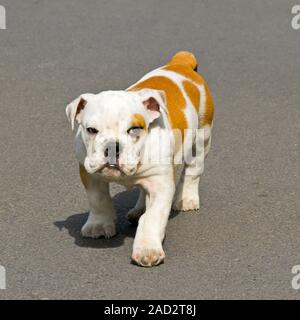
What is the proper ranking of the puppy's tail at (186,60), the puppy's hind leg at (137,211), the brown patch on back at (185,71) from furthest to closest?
the puppy's tail at (186,60), the brown patch on back at (185,71), the puppy's hind leg at (137,211)

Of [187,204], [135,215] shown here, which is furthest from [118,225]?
[187,204]

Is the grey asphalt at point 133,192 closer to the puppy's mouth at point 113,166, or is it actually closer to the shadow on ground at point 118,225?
the shadow on ground at point 118,225

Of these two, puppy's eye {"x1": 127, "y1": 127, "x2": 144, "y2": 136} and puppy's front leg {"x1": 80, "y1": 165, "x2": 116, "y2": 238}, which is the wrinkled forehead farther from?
puppy's front leg {"x1": 80, "y1": 165, "x2": 116, "y2": 238}

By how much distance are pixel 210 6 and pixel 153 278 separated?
25.2ft

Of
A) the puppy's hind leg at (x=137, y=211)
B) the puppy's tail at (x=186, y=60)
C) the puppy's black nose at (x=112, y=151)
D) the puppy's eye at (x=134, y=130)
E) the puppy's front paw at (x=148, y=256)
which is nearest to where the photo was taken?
the puppy's black nose at (x=112, y=151)

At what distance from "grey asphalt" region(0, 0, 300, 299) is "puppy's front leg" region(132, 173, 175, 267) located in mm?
76

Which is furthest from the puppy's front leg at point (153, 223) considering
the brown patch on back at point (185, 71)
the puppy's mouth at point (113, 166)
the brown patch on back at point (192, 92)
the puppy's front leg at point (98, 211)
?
the brown patch on back at point (185, 71)

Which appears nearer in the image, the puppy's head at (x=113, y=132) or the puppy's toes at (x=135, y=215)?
the puppy's head at (x=113, y=132)

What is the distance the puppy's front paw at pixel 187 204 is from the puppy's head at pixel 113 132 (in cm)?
114

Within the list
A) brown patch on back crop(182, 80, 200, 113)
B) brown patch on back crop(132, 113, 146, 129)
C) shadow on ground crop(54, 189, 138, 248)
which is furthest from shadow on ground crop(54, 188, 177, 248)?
brown patch on back crop(132, 113, 146, 129)

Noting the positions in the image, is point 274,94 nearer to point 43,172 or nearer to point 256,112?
point 256,112

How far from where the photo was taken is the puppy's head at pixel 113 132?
5293 mm

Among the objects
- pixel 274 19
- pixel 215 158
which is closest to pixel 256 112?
pixel 215 158

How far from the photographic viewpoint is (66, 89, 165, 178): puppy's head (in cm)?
529
